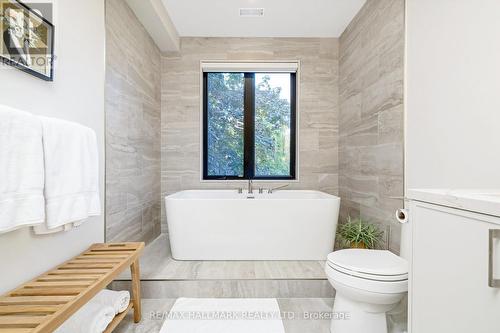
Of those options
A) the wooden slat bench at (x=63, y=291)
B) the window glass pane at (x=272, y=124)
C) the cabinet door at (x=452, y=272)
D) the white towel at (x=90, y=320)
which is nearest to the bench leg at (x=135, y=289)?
the wooden slat bench at (x=63, y=291)

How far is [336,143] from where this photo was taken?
3.20 metres

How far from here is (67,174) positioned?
1.32 meters

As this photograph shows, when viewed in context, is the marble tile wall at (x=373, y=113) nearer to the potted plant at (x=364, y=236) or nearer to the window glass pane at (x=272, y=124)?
the potted plant at (x=364, y=236)

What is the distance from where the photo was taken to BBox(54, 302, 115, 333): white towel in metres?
1.26

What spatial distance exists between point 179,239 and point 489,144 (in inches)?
87.7

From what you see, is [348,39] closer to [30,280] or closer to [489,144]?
[489,144]

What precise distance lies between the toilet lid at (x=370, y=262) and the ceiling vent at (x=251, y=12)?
2364 millimetres

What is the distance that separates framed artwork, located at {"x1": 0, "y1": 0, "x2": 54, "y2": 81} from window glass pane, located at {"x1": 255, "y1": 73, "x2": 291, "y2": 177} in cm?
228

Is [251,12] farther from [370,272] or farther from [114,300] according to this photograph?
[114,300]

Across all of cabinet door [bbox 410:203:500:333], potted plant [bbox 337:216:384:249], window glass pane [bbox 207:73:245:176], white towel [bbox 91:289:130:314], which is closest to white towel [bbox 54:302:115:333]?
white towel [bbox 91:289:130:314]

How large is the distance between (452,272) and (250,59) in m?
2.91

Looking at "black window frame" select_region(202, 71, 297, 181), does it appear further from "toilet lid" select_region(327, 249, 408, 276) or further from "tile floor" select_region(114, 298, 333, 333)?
"toilet lid" select_region(327, 249, 408, 276)

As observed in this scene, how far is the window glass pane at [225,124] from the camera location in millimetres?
3354

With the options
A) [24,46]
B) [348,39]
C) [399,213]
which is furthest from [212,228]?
[348,39]
